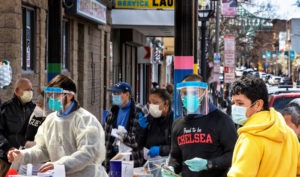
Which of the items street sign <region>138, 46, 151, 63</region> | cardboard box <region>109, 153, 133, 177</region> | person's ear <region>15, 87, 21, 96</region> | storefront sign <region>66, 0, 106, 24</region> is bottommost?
cardboard box <region>109, 153, 133, 177</region>

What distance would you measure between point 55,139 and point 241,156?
2192mm

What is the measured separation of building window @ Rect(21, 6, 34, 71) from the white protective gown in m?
7.31

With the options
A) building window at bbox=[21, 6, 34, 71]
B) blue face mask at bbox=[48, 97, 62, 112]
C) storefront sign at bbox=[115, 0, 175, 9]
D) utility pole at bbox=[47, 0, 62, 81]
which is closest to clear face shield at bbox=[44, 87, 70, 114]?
blue face mask at bbox=[48, 97, 62, 112]

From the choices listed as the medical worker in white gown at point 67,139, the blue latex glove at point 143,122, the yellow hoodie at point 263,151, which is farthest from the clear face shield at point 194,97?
the blue latex glove at point 143,122

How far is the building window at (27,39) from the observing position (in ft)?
43.8

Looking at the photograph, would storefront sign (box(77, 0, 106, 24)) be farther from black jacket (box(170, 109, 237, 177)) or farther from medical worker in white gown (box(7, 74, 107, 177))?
black jacket (box(170, 109, 237, 177))

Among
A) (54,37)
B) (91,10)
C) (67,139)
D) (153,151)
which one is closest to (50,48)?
(54,37)

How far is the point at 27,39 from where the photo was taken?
13562 millimetres

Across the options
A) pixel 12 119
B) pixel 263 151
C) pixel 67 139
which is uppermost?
pixel 263 151

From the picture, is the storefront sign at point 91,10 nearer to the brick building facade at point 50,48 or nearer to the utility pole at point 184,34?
the brick building facade at point 50,48

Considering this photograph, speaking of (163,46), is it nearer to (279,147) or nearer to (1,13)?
(1,13)

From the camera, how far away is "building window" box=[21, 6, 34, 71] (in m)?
13.3

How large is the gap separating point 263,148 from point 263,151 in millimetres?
22

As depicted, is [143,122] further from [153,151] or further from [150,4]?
[150,4]
